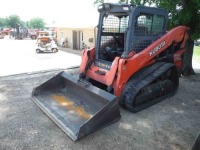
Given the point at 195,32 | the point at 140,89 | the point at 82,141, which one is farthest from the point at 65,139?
the point at 195,32

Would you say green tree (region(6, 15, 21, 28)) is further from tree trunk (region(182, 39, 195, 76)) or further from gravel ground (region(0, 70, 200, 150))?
gravel ground (region(0, 70, 200, 150))

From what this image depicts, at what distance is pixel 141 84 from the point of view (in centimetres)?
527

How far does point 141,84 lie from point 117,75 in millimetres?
611

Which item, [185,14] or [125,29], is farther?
[185,14]

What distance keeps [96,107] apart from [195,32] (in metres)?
4.88

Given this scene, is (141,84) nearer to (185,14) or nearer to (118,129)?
(118,129)

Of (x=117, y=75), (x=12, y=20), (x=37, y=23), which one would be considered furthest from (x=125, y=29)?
(x=37, y=23)

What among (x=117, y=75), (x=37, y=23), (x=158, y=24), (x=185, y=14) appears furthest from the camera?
(x=37, y=23)

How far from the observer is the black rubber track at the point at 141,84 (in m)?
5.13

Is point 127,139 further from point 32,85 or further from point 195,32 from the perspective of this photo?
point 195,32

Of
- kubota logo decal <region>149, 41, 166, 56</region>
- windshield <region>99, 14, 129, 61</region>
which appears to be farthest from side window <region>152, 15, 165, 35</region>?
windshield <region>99, 14, 129, 61</region>

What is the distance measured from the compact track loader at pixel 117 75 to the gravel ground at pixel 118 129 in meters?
0.18

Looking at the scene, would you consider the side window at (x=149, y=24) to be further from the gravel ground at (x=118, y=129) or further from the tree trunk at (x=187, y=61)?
the tree trunk at (x=187, y=61)

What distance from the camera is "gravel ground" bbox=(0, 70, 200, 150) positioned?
12.9 ft
